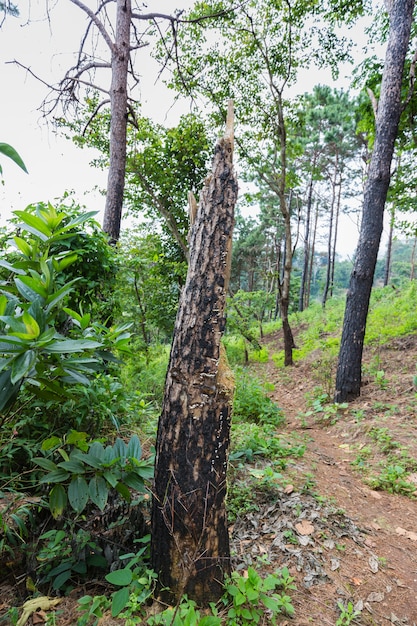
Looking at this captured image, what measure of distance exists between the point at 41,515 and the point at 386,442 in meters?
3.66

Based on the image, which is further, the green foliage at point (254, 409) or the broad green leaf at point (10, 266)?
the green foliage at point (254, 409)

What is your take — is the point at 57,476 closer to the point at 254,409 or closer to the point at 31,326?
the point at 31,326

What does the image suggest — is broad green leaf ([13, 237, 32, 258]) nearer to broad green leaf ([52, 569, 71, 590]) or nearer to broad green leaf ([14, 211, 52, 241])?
broad green leaf ([14, 211, 52, 241])

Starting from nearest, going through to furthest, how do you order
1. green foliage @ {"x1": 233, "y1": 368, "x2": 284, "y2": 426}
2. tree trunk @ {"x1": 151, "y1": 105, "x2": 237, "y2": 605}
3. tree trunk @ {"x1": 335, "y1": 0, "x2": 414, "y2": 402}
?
tree trunk @ {"x1": 151, "y1": 105, "x2": 237, "y2": 605} → green foliage @ {"x1": 233, "y1": 368, "x2": 284, "y2": 426} → tree trunk @ {"x1": 335, "y1": 0, "x2": 414, "y2": 402}

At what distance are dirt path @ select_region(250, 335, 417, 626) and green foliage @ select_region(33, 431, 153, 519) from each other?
3.43 ft

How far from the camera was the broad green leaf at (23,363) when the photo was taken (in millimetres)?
1126

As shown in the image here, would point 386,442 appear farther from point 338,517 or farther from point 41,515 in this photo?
point 41,515

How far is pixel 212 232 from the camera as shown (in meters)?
1.76

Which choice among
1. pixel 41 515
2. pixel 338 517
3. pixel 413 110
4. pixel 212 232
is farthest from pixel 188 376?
pixel 413 110

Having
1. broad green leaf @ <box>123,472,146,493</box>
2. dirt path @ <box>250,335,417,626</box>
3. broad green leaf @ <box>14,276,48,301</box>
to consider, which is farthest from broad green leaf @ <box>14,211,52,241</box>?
dirt path @ <box>250,335,417,626</box>

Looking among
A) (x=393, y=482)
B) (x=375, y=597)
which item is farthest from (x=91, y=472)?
(x=393, y=482)

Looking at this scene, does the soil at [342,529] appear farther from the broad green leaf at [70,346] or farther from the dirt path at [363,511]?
the broad green leaf at [70,346]

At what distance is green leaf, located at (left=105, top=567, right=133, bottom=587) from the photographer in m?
1.47

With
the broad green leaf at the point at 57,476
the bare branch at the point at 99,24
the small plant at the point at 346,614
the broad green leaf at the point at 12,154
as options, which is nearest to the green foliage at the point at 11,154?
the broad green leaf at the point at 12,154
